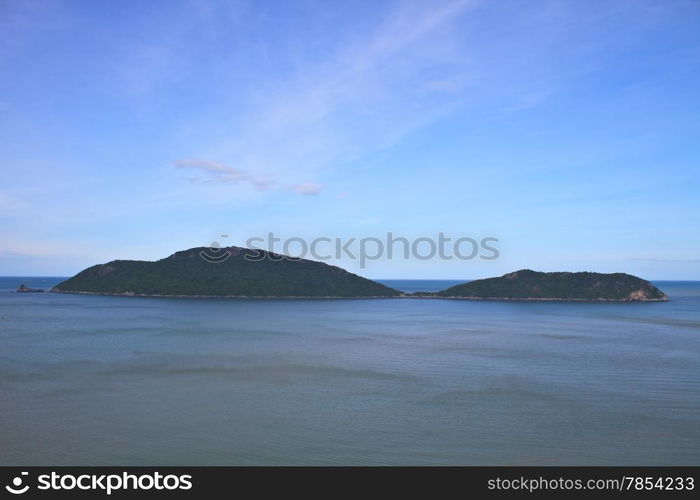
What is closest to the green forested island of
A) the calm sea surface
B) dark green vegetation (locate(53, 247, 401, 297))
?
dark green vegetation (locate(53, 247, 401, 297))

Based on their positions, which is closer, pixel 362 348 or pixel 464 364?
pixel 464 364

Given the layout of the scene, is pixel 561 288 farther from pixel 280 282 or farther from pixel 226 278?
pixel 226 278

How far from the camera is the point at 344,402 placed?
19.0 meters

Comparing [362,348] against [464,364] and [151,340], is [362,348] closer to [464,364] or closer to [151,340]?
[464,364]

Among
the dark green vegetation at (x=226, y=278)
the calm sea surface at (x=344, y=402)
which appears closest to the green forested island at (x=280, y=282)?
the dark green vegetation at (x=226, y=278)

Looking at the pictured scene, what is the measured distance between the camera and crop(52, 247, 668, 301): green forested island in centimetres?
12081

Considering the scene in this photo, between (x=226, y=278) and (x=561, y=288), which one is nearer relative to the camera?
(x=561, y=288)

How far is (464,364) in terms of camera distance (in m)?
27.9

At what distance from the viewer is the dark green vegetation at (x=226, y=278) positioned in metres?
122

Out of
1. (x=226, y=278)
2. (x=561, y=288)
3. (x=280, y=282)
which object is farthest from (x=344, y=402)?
(x=561, y=288)

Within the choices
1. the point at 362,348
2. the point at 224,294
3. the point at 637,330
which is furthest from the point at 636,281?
the point at 362,348

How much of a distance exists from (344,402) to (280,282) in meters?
112

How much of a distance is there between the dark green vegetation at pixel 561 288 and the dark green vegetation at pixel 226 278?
23.6m

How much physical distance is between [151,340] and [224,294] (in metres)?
83.3
